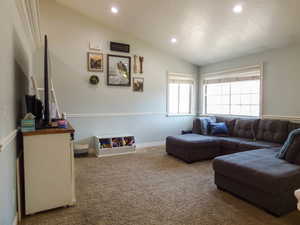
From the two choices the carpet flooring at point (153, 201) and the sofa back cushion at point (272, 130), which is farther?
the sofa back cushion at point (272, 130)

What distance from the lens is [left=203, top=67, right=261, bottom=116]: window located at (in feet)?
14.8

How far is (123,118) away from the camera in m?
4.91

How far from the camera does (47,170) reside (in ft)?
6.94

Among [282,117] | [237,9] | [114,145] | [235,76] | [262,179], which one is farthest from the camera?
[235,76]

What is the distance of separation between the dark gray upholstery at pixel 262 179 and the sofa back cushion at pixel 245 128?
1514mm

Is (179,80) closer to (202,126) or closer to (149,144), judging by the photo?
(202,126)

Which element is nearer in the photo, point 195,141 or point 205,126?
point 195,141

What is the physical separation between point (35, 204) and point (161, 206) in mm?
1380

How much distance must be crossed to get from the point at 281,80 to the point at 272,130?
1067 mm

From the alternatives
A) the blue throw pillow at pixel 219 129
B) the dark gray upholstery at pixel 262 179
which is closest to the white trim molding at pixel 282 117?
the blue throw pillow at pixel 219 129

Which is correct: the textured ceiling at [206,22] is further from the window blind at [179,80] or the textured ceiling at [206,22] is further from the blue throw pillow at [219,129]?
the blue throw pillow at [219,129]

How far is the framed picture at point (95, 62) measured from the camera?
14.7 ft

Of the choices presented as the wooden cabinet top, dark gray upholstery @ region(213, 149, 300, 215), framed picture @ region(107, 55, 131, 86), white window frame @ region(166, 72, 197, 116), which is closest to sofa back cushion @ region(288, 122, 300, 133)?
dark gray upholstery @ region(213, 149, 300, 215)

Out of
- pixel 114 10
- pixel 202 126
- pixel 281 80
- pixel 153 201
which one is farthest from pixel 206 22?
pixel 153 201
